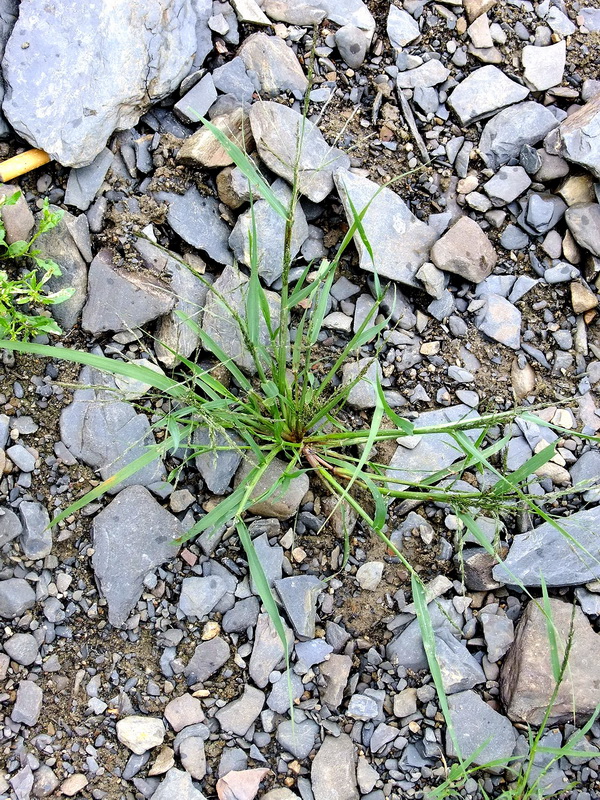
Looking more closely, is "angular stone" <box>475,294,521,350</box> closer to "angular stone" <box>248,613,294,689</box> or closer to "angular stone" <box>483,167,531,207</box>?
"angular stone" <box>483,167,531,207</box>

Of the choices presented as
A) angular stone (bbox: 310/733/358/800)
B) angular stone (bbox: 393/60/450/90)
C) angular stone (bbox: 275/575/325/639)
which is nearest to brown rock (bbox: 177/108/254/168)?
angular stone (bbox: 393/60/450/90)

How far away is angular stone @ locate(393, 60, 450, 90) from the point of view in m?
2.40

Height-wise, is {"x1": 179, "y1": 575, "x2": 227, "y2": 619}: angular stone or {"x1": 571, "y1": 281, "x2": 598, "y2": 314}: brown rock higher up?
{"x1": 571, "y1": 281, "x2": 598, "y2": 314}: brown rock

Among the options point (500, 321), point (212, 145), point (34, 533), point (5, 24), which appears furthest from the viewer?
point (500, 321)

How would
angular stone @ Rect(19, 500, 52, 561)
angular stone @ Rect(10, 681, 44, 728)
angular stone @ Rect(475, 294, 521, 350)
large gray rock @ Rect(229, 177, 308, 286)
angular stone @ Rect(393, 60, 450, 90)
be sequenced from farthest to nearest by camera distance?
1. angular stone @ Rect(393, 60, 450, 90)
2. angular stone @ Rect(475, 294, 521, 350)
3. large gray rock @ Rect(229, 177, 308, 286)
4. angular stone @ Rect(19, 500, 52, 561)
5. angular stone @ Rect(10, 681, 44, 728)

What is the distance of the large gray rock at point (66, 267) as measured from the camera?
207 centimetres

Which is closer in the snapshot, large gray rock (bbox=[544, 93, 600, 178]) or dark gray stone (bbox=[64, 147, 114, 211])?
dark gray stone (bbox=[64, 147, 114, 211])

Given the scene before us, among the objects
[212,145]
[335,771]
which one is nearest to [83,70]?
[212,145]

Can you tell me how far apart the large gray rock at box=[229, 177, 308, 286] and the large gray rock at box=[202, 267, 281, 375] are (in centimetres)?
6

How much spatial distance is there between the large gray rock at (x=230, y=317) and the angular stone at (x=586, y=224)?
0.93 meters

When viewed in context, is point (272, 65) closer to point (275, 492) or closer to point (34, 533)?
point (275, 492)

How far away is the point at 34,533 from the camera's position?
1944 mm

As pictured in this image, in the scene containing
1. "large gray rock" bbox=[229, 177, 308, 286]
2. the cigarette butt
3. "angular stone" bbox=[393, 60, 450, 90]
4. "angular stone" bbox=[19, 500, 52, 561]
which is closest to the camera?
"angular stone" bbox=[19, 500, 52, 561]

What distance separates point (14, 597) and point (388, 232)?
4.69 feet
